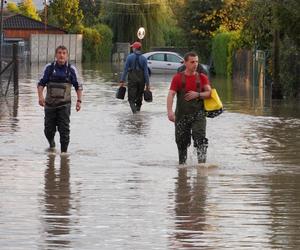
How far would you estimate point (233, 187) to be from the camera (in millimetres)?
12406

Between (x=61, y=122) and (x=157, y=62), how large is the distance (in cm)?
3834

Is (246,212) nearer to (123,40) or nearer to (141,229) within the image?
(141,229)

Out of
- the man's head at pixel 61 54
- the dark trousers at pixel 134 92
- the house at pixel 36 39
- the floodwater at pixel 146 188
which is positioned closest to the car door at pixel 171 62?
the house at pixel 36 39

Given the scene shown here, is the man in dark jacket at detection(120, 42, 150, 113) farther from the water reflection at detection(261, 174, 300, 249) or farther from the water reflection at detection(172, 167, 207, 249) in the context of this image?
the water reflection at detection(261, 174, 300, 249)

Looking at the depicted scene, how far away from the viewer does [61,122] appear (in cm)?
1577

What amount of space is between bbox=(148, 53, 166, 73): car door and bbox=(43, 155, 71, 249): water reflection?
39.0 m

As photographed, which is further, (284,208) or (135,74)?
(135,74)

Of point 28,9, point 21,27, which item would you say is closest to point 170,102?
point 21,27

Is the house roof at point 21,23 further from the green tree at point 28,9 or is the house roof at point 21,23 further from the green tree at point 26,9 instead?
the green tree at point 26,9

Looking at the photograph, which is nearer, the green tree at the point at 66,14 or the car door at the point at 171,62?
the car door at the point at 171,62

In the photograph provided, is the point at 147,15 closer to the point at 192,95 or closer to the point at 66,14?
the point at 66,14

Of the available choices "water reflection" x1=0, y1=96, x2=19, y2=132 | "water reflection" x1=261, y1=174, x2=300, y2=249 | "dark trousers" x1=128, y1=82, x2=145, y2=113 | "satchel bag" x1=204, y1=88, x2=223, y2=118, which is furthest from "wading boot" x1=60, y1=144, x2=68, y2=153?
"dark trousers" x1=128, y1=82, x2=145, y2=113

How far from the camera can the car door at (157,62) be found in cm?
5391

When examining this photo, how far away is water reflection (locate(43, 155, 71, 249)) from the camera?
29.7ft
